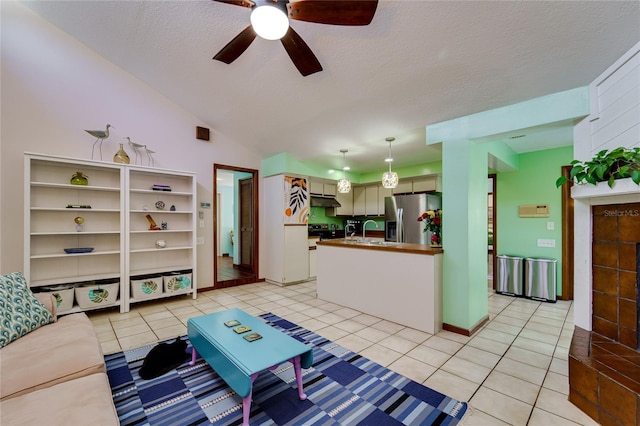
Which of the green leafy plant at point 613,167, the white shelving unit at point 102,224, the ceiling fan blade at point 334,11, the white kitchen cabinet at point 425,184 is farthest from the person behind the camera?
the white kitchen cabinet at point 425,184

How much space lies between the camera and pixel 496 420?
1.67 meters

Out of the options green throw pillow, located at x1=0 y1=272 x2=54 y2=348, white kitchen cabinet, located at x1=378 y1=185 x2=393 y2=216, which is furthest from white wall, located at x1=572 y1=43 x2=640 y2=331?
green throw pillow, located at x1=0 y1=272 x2=54 y2=348

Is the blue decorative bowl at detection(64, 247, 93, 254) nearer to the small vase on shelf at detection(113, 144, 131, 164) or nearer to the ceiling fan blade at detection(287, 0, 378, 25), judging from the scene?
the small vase on shelf at detection(113, 144, 131, 164)

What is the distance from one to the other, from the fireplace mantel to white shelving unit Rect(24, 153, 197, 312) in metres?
4.67

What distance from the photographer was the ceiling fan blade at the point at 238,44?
6.58 ft

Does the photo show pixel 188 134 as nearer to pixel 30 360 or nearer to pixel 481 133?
pixel 30 360

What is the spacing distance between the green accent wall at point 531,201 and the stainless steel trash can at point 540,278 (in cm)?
18

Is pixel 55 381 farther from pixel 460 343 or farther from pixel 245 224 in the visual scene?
pixel 245 224

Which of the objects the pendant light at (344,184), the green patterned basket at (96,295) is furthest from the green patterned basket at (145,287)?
the pendant light at (344,184)

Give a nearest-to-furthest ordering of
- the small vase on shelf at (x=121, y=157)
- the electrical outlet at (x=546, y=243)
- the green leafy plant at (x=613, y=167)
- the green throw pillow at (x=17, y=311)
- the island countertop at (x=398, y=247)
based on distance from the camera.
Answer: the green leafy plant at (x=613, y=167)
the green throw pillow at (x=17, y=311)
the island countertop at (x=398, y=247)
the small vase on shelf at (x=121, y=157)
the electrical outlet at (x=546, y=243)

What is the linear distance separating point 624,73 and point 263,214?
5.12m

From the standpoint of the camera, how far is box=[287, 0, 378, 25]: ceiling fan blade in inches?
61.3

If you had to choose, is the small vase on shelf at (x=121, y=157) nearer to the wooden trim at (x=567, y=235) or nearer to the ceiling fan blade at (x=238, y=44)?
the ceiling fan blade at (x=238, y=44)

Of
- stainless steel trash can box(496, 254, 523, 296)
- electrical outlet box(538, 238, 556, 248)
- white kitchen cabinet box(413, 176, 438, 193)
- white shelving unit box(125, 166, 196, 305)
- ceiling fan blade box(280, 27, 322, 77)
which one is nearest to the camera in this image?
ceiling fan blade box(280, 27, 322, 77)
